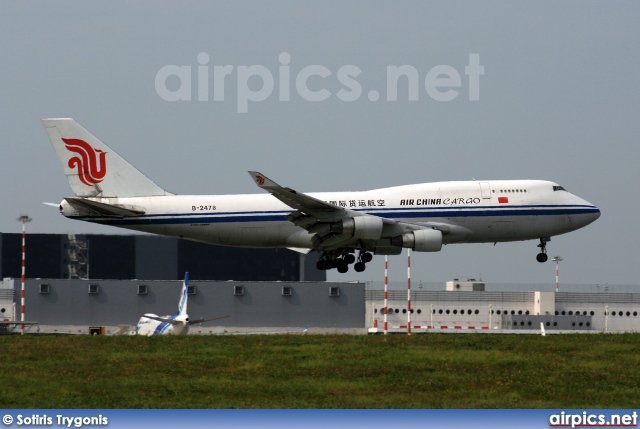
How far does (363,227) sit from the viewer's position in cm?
5431

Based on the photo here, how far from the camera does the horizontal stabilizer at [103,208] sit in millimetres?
54713

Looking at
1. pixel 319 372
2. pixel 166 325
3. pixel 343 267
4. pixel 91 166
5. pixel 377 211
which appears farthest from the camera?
pixel 166 325

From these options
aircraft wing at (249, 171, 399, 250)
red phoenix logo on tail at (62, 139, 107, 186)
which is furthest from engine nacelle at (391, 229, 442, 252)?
red phoenix logo on tail at (62, 139, 107, 186)

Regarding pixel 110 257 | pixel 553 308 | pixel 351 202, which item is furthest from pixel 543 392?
pixel 110 257

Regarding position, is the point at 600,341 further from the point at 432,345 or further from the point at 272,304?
the point at 272,304

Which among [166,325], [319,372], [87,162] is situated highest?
[87,162]

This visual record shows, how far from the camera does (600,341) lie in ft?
151

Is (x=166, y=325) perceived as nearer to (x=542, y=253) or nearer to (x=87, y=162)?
(x=87, y=162)

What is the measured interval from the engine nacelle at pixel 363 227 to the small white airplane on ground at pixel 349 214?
0.12m

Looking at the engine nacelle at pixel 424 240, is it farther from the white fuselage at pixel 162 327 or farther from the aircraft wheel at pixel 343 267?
the white fuselage at pixel 162 327

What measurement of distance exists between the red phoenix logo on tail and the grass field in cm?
1374

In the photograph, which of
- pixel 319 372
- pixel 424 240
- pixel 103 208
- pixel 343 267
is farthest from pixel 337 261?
pixel 319 372

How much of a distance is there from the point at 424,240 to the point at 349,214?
13.7 feet

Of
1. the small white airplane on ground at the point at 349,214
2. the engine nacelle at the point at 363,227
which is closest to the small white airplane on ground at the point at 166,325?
the small white airplane on ground at the point at 349,214
